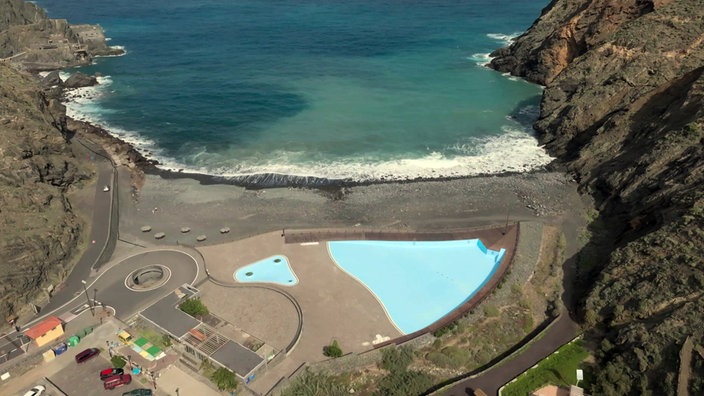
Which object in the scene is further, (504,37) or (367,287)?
(504,37)

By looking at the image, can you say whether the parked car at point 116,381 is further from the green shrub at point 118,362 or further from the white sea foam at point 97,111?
the white sea foam at point 97,111

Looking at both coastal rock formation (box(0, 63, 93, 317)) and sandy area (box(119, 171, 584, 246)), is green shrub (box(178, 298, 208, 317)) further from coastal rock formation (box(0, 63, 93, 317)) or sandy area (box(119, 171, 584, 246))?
coastal rock formation (box(0, 63, 93, 317))

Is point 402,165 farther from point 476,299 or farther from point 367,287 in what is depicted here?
point 476,299

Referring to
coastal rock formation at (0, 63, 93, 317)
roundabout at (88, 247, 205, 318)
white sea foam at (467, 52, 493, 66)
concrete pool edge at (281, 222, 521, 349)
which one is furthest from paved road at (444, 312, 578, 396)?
white sea foam at (467, 52, 493, 66)

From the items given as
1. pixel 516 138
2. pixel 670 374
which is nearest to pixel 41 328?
pixel 670 374

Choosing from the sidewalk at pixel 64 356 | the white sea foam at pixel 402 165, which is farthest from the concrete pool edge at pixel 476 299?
the sidewalk at pixel 64 356

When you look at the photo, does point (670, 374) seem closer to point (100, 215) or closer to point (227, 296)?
point (227, 296)

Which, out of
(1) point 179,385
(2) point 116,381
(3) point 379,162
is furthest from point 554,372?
(3) point 379,162
